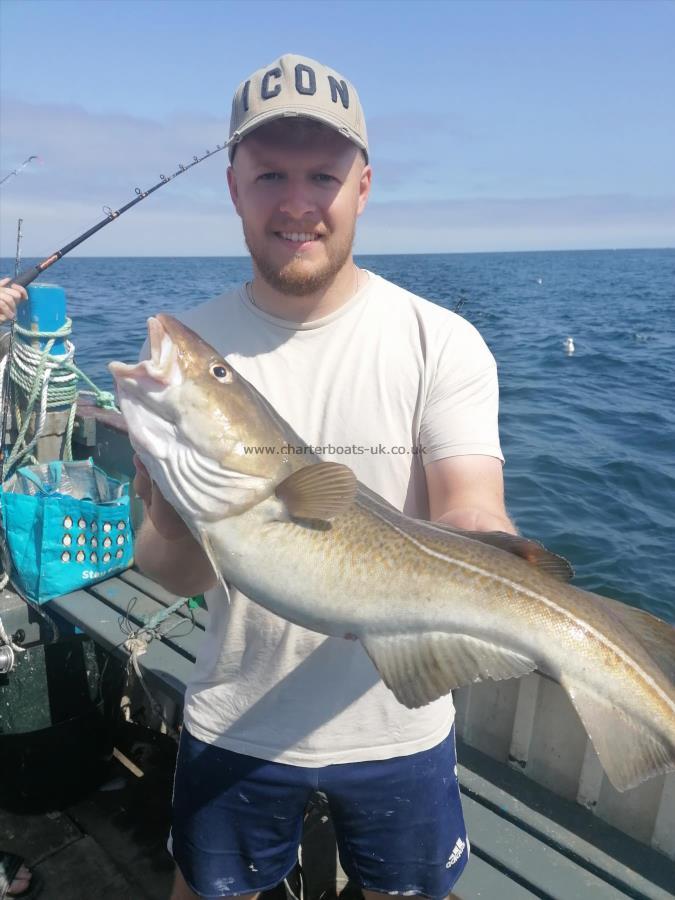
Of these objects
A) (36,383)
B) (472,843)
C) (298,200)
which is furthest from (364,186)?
(36,383)

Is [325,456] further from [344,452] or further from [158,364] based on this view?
[158,364]

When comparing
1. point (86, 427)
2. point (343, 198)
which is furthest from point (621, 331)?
point (343, 198)

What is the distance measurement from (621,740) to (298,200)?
2102 mm

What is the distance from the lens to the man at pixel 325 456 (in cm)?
252

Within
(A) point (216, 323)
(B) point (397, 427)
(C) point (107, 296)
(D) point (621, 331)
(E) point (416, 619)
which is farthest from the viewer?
(C) point (107, 296)

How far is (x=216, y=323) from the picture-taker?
274 centimetres

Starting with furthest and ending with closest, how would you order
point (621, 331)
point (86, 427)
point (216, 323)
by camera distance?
point (621, 331) → point (86, 427) → point (216, 323)

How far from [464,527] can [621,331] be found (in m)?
30.8

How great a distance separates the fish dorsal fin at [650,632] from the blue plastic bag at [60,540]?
3.52m

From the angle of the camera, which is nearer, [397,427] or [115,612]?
[397,427]

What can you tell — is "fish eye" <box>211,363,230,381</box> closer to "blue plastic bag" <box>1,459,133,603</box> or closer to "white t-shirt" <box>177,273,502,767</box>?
"white t-shirt" <box>177,273,502,767</box>

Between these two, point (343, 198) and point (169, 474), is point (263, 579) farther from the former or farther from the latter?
point (343, 198)

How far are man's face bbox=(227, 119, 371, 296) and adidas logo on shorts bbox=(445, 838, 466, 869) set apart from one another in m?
2.21

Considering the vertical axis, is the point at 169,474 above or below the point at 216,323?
below
